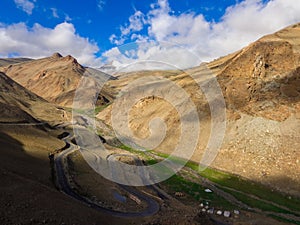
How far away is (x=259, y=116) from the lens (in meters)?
84.8

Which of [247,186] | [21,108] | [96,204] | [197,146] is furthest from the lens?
[21,108]

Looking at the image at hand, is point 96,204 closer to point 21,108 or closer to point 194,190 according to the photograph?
point 194,190

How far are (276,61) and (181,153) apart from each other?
39127mm

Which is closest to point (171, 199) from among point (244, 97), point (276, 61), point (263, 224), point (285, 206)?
point (263, 224)

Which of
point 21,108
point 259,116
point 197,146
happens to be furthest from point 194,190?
point 21,108

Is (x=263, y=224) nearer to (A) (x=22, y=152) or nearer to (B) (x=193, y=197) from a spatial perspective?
(B) (x=193, y=197)

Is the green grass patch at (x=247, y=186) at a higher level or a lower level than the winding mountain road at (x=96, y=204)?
higher

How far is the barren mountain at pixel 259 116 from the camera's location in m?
68.8

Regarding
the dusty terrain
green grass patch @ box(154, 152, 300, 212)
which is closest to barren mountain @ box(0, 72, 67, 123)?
the dusty terrain

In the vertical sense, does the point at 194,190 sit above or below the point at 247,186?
below

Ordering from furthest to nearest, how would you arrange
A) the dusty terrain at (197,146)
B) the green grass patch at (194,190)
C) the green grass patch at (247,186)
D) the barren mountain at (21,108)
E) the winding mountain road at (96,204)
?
the barren mountain at (21,108)
the green grass patch at (247,186)
the green grass patch at (194,190)
the winding mountain road at (96,204)
the dusty terrain at (197,146)

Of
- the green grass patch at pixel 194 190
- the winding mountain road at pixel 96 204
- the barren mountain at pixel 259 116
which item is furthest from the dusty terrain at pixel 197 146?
the winding mountain road at pixel 96 204

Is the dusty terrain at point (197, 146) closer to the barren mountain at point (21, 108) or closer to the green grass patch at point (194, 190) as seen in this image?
the green grass patch at point (194, 190)

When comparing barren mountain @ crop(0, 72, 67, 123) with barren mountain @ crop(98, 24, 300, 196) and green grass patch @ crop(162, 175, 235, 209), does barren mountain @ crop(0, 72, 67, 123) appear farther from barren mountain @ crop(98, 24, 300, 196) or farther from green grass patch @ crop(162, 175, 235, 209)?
green grass patch @ crop(162, 175, 235, 209)
